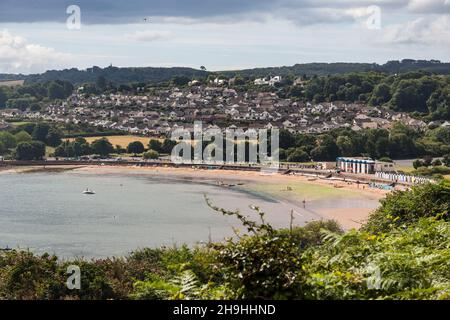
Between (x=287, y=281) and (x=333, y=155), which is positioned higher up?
(x=287, y=281)

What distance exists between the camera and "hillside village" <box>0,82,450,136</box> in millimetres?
95375

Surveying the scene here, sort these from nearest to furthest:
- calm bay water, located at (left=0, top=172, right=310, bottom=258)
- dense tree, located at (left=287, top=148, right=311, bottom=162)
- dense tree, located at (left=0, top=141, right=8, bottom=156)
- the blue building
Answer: calm bay water, located at (left=0, top=172, right=310, bottom=258) < the blue building < dense tree, located at (left=287, top=148, right=311, bottom=162) < dense tree, located at (left=0, top=141, right=8, bottom=156)

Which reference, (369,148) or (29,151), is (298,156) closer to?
(369,148)

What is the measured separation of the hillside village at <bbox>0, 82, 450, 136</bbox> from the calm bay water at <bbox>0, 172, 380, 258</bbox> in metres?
33.1

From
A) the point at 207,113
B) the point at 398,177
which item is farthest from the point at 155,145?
the point at 398,177

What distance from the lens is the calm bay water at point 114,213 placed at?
3319 cm

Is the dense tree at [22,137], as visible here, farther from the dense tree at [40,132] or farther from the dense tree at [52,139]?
the dense tree at [52,139]

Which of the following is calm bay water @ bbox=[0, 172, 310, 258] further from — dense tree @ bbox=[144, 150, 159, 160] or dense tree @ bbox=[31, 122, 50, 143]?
dense tree @ bbox=[31, 122, 50, 143]

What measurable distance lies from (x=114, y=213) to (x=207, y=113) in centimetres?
6163

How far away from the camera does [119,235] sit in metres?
35.1

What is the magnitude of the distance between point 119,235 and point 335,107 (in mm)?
78776

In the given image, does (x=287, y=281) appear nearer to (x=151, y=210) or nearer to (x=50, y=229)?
(x=50, y=229)

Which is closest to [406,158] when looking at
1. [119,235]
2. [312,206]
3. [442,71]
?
[312,206]

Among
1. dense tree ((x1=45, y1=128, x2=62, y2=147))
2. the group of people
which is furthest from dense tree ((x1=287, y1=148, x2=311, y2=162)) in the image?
dense tree ((x1=45, y1=128, x2=62, y2=147))
